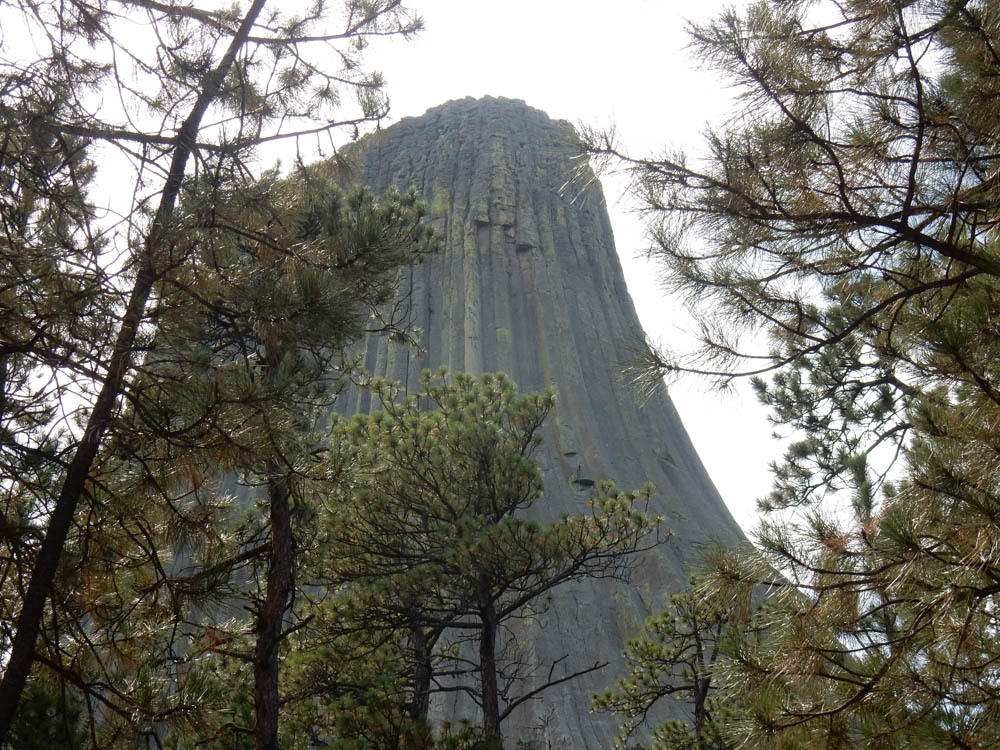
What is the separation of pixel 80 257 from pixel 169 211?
1.29 ft

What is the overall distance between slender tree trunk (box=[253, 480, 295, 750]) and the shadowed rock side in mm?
9327

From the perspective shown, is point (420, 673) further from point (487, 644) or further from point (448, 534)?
point (448, 534)

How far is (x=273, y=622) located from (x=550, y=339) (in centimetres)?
1825

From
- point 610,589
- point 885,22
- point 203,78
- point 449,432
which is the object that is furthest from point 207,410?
point 610,589

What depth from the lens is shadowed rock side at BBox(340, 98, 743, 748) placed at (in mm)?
15484

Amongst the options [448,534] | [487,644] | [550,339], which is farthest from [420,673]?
[550,339]

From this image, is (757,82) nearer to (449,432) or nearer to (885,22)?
(885,22)

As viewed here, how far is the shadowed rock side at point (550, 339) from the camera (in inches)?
610

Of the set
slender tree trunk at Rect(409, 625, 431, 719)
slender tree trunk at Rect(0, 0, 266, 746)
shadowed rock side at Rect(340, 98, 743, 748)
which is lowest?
slender tree trunk at Rect(0, 0, 266, 746)

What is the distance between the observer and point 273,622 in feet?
15.1

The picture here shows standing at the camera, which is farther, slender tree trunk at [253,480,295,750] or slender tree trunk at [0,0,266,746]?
slender tree trunk at [253,480,295,750]

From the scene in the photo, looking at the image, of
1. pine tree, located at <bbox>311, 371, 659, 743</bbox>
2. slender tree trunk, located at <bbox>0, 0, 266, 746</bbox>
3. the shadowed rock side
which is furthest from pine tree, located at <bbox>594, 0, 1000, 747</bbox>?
the shadowed rock side

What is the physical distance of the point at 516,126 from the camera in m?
28.7

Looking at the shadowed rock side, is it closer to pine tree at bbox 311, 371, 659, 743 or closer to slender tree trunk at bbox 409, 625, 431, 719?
slender tree trunk at bbox 409, 625, 431, 719
